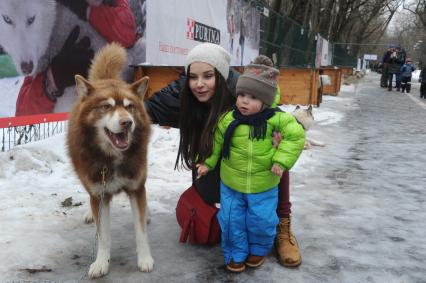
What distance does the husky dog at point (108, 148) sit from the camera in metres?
2.36

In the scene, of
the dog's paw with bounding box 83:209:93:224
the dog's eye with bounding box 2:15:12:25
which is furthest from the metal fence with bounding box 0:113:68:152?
the dog's paw with bounding box 83:209:93:224

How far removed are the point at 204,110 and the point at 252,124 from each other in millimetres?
530

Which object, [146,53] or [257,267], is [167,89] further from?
[146,53]

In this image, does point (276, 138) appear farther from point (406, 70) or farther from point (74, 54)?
point (406, 70)

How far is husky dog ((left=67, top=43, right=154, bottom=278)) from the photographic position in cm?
236

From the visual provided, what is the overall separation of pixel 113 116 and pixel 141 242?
0.86m

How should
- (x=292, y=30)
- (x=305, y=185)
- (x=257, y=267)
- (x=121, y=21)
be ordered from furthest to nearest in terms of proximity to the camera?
(x=292, y=30)
(x=121, y=21)
(x=305, y=185)
(x=257, y=267)

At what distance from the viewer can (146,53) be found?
6.06 m

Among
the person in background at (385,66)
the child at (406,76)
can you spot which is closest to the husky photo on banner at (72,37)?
the child at (406,76)

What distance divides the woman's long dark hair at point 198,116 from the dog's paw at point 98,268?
2.89 ft

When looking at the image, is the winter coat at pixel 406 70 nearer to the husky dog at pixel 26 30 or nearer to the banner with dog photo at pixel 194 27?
the banner with dog photo at pixel 194 27

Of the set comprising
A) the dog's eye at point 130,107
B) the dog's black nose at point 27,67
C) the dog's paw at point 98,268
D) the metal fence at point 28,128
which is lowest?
the dog's paw at point 98,268

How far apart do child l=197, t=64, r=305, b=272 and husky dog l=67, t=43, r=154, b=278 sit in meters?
0.44

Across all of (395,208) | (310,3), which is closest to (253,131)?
(395,208)
